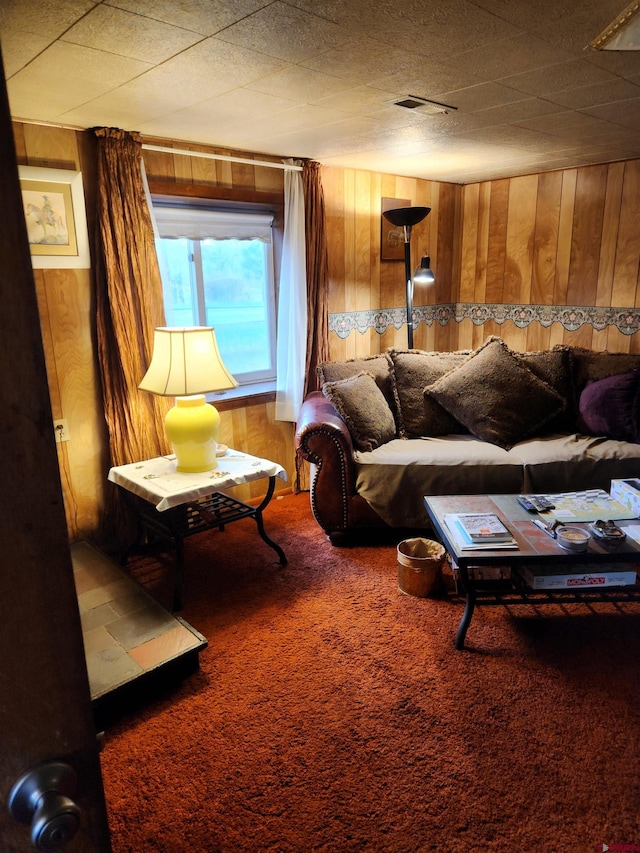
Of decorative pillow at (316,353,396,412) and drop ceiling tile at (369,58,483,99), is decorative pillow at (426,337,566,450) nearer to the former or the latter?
decorative pillow at (316,353,396,412)

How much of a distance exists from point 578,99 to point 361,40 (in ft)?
3.79

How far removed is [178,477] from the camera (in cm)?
273

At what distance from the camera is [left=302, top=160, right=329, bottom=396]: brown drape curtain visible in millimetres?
3674

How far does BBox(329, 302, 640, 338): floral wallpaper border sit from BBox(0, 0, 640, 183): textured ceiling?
124 centimetres

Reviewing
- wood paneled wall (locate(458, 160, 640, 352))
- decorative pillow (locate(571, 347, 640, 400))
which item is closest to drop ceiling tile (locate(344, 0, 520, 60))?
decorative pillow (locate(571, 347, 640, 400))

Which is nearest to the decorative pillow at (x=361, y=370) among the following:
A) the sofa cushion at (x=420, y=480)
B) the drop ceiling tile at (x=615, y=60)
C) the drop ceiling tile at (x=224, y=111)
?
the sofa cushion at (x=420, y=480)

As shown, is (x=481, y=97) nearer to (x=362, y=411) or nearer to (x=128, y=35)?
(x=128, y=35)

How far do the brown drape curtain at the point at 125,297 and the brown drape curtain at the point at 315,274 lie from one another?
42.0 inches

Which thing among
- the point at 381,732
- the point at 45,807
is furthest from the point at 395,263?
the point at 45,807

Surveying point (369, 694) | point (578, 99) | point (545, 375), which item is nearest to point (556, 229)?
point (545, 375)

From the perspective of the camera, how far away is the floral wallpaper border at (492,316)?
4043 millimetres

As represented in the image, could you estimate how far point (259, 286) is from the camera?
12.7 ft

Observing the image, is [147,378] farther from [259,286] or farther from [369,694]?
[369,694]

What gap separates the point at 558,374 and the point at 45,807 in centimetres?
373
